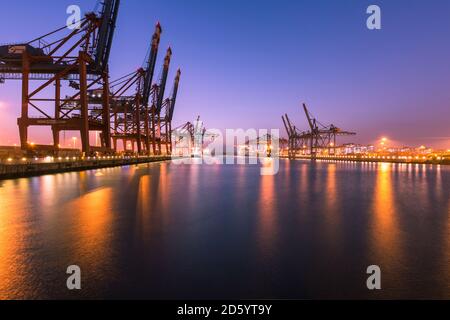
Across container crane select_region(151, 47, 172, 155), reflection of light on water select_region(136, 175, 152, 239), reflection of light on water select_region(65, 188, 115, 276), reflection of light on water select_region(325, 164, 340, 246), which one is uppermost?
container crane select_region(151, 47, 172, 155)

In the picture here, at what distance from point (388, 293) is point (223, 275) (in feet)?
7.74

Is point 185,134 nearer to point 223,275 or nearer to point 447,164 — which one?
point 447,164

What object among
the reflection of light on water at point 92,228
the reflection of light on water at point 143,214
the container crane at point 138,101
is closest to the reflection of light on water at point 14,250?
the reflection of light on water at point 92,228

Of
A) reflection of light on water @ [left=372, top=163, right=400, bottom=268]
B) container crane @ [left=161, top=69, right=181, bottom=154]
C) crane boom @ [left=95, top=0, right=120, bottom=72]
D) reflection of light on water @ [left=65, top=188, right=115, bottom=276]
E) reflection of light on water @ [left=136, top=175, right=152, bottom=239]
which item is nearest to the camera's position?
reflection of light on water @ [left=65, top=188, right=115, bottom=276]

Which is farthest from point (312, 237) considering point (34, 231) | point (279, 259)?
point (34, 231)

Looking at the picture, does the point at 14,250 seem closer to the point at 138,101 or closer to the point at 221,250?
the point at 221,250

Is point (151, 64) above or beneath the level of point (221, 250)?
above

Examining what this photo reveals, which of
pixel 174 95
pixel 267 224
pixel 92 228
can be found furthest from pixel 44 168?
pixel 174 95

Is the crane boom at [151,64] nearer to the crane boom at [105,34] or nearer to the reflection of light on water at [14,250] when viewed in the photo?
the crane boom at [105,34]

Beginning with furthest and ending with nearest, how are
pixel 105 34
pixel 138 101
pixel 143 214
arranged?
pixel 138 101 → pixel 105 34 → pixel 143 214

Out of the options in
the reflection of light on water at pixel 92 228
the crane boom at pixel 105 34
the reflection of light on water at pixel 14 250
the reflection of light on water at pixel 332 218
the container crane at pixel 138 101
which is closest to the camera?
the reflection of light on water at pixel 14 250

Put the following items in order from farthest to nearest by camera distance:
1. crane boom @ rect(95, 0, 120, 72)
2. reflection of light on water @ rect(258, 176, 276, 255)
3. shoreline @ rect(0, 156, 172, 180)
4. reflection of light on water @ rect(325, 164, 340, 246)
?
crane boom @ rect(95, 0, 120, 72) < shoreline @ rect(0, 156, 172, 180) < reflection of light on water @ rect(325, 164, 340, 246) < reflection of light on water @ rect(258, 176, 276, 255)

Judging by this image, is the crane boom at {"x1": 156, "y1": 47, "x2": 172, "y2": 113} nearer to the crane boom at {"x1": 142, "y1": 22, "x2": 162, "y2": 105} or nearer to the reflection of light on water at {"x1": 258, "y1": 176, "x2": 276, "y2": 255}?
the crane boom at {"x1": 142, "y1": 22, "x2": 162, "y2": 105}

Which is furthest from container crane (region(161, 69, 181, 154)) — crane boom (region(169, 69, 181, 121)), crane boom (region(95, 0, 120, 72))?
crane boom (region(95, 0, 120, 72))
